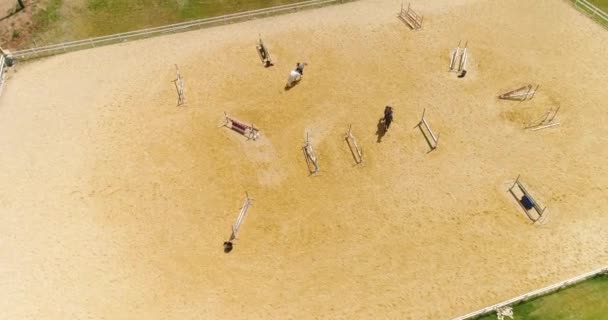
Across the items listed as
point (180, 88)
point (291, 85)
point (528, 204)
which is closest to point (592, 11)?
point (528, 204)

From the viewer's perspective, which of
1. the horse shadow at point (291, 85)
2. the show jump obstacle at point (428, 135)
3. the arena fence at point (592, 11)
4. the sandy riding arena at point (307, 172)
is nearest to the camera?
the sandy riding arena at point (307, 172)

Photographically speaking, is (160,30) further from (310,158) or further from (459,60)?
(459,60)

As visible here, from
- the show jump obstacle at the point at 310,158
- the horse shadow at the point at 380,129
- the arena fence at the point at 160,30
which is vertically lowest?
the show jump obstacle at the point at 310,158

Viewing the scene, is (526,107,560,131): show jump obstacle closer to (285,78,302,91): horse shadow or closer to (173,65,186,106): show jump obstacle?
(285,78,302,91): horse shadow

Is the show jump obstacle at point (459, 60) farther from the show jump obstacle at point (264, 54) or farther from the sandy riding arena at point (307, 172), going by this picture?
the show jump obstacle at point (264, 54)

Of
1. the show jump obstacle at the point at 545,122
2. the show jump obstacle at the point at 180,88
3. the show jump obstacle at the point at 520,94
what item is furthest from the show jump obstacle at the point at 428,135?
the show jump obstacle at the point at 180,88

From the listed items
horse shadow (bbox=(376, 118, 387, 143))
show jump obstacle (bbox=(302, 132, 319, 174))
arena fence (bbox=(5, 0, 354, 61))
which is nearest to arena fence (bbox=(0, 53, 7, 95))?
arena fence (bbox=(5, 0, 354, 61))
